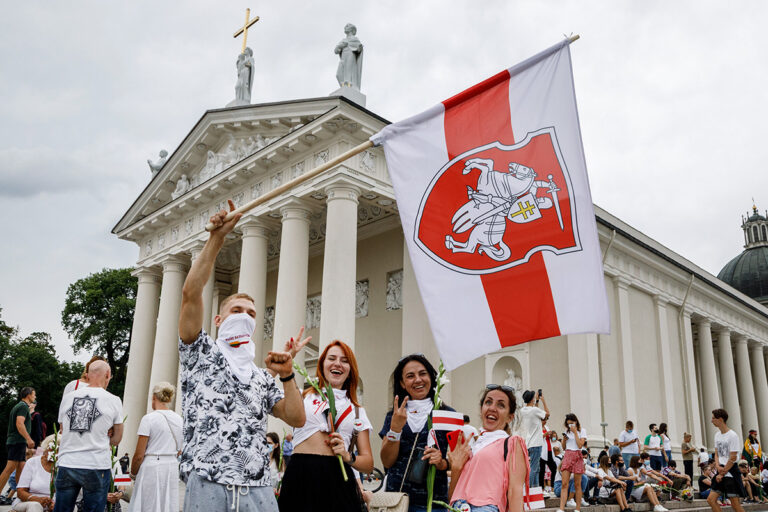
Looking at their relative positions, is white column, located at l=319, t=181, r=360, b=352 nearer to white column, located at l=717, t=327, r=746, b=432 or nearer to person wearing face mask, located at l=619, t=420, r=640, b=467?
person wearing face mask, located at l=619, t=420, r=640, b=467

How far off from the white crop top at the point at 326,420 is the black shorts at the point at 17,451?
27.7 feet

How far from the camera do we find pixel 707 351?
3195 cm

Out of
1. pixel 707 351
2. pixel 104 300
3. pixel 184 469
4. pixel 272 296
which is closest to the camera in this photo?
pixel 184 469

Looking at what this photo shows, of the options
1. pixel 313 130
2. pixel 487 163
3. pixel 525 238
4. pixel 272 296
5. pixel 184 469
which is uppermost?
pixel 313 130

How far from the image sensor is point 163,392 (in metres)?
6.01

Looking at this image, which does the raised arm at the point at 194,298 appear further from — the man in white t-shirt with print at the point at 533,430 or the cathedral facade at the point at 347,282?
the cathedral facade at the point at 347,282

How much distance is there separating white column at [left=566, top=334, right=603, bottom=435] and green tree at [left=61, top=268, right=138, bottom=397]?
31.6m

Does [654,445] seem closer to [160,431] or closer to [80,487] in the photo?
[160,431]

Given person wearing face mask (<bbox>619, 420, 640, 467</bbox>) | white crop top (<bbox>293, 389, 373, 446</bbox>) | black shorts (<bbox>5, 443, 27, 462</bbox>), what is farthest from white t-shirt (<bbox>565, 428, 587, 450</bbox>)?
black shorts (<bbox>5, 443, 27, 462</bbox>)

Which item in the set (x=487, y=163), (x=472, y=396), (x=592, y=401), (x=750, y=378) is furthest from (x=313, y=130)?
(x=750, y=378)

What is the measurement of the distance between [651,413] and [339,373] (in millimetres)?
23808

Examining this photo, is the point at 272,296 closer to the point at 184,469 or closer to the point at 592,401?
the point at 592,401

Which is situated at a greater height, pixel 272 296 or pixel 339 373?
pixel 272 296

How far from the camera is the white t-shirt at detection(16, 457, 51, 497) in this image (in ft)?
25.5
